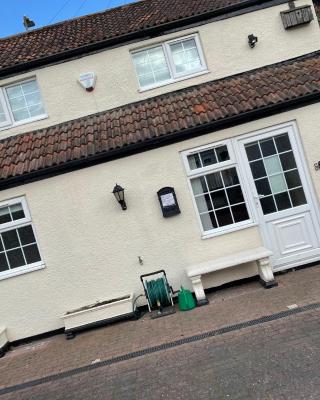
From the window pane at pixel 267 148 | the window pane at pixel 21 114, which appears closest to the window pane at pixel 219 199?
the window pane at pixel 267 148

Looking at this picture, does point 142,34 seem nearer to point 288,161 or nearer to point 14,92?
point 14,92

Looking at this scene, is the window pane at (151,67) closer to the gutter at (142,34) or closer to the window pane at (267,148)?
the gutter at (142,34)

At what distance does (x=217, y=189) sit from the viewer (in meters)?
8.49

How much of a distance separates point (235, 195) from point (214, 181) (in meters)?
0.51

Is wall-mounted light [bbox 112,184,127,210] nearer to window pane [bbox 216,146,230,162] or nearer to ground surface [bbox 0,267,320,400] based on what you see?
window pane [bbox 216,146,230,162]

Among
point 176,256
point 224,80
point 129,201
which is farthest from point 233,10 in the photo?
point 176,256

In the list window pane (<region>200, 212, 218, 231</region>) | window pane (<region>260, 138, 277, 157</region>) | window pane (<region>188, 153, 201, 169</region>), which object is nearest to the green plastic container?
window pane (<region>200, 212, 218, 231</region>)

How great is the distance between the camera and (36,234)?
27.8 ft

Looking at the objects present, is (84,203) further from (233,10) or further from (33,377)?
(233,10)

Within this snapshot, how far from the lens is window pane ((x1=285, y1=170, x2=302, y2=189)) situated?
8.48 metres

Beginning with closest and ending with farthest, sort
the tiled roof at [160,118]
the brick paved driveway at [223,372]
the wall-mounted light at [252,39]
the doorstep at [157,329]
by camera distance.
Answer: the brick paved driveway at [223,372] → the doorstep at [157,329] → the tiled roof at [160,118] → the wall-mounted light at [252,39]

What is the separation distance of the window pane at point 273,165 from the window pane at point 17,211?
5.02 meters

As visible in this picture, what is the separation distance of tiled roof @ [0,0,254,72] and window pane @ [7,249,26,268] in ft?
14.0

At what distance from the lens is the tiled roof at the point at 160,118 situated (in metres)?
8.24
